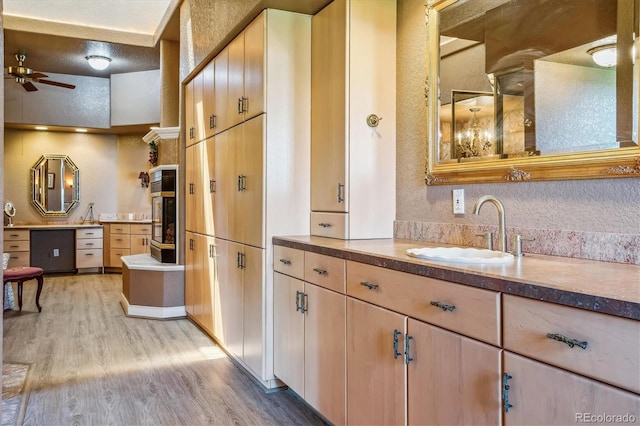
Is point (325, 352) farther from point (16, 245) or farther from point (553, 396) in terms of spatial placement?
point (16, 245)

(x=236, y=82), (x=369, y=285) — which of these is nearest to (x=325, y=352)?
(x=369, y=285)

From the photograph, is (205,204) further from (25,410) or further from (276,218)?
(25,410)

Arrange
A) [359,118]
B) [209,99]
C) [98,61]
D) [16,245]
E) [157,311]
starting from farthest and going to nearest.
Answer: [16,245], [98,61], [157,311], [209,99], [359,118]

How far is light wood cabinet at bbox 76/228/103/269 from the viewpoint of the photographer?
24.5ft

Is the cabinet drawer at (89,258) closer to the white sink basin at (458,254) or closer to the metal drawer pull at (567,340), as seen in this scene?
the white sink basin at (458,254)

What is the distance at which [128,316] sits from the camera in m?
4.72

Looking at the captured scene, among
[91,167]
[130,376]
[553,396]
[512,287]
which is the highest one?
[91,167]

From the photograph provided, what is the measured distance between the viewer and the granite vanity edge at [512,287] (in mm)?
1022

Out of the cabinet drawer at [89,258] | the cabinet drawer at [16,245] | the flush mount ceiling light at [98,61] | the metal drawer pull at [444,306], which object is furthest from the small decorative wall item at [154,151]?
the metal drawer pull at [444,306]

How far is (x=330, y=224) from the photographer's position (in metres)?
2.67

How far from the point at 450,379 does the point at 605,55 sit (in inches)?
48.0


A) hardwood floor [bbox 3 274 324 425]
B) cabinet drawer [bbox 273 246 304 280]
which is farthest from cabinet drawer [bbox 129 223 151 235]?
cabinet drawer [bbox 273 246 304 280]

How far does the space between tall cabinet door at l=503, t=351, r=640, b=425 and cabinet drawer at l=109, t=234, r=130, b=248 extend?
723 centimetres

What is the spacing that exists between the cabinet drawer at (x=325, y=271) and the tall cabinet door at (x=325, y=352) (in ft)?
0.11
